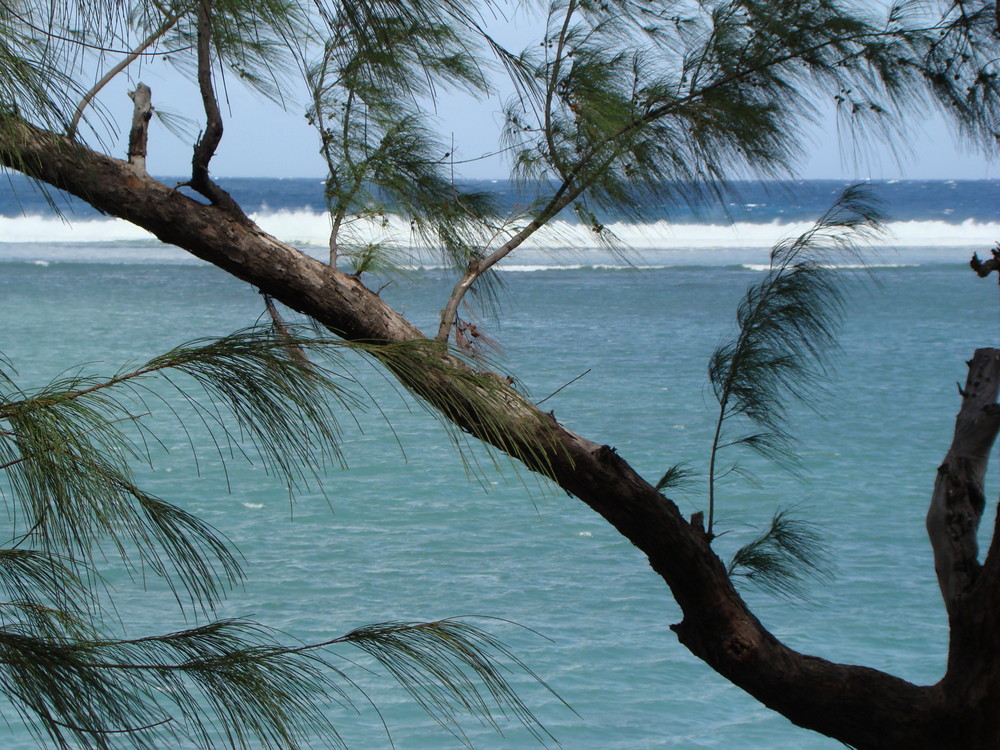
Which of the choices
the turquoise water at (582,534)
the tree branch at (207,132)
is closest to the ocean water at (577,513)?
the turquoise water at (582,534)

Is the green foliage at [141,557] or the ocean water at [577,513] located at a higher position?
the green foliage at [141,557]

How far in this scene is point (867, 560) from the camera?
3.05 metres

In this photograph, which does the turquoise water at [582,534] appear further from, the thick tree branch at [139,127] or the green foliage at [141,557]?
the thick tree branch at [139,127]

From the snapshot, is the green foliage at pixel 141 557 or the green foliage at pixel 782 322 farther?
the green foliage at pixel 782 322

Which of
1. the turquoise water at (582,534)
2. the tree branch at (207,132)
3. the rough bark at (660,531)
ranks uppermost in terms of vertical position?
the tree branch at (207,132)

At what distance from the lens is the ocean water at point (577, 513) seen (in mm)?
2248

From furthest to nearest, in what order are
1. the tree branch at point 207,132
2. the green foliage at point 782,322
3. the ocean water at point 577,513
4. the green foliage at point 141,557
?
1. the ocean water at point 577,513
2. the green foliage at point 782,322
3. the tree branch at point 207,132
4. the green foliage at point 141,557

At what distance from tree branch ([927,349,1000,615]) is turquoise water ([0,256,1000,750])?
530 millimetres

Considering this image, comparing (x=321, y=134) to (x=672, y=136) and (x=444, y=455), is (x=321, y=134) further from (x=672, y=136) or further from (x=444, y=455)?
(x=444, y=455)

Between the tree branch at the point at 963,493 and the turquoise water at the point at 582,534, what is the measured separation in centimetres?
53

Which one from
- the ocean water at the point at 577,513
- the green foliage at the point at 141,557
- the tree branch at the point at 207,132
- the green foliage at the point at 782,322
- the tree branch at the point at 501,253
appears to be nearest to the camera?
the green foliage at the point at 141,557

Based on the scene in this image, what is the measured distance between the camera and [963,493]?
1329mm

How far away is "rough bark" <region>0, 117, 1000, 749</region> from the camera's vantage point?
3.33ft

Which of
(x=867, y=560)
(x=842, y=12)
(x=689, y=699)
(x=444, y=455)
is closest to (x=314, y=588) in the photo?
(x=689, y=699)
